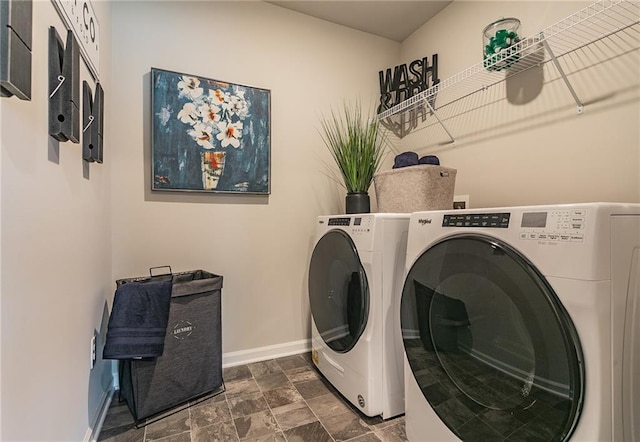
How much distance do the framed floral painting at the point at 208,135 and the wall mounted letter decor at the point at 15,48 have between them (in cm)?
103

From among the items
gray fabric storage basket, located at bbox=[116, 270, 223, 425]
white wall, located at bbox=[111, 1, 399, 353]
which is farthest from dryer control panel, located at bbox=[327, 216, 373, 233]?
gray fabric storage basket, located at bbox=[116, 270, 223, 425]

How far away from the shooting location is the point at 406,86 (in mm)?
2146

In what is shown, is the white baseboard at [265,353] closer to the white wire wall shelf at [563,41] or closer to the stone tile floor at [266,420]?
the stone tile floor at [266,420]

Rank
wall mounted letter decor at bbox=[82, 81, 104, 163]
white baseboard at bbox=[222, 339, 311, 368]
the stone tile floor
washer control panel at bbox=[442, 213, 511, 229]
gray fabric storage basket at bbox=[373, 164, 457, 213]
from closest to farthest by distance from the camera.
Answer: washer control panel at bbox=[442, 213, 511, 229] → wall mounted letter decor at bbox=[82, 81, 104, 163] → the stone tile floor → gray fabric storage basket at bbox=[373, 164, 457, 213] → white baseboard at bbox=[222, 339, 311, 368]

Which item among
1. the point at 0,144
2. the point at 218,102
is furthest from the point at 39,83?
the point at 218,102

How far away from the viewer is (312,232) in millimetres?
2080

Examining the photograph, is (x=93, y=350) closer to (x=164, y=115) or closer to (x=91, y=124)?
(x=91, y=124)

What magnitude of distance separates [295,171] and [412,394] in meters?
1.43

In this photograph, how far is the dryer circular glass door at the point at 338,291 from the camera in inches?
53.0

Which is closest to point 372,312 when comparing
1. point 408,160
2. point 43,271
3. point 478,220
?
point 478,220

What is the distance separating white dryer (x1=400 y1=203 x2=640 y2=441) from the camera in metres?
0.67

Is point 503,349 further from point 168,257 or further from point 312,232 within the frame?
point 168,257

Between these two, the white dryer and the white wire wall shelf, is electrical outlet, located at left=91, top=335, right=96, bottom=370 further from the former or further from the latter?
the white wire wall shelf

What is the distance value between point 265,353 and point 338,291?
0.79 metres
